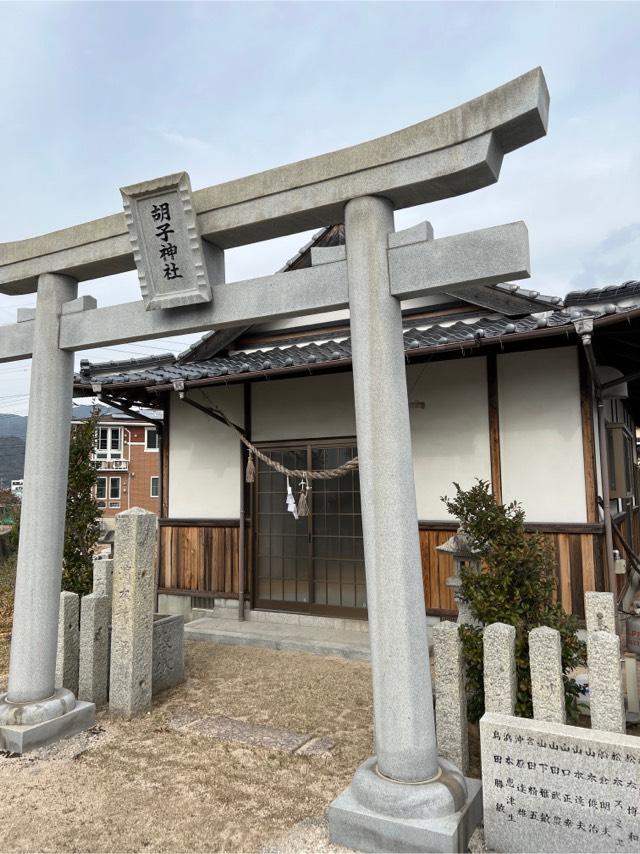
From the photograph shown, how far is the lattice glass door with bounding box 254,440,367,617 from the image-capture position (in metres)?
9.08

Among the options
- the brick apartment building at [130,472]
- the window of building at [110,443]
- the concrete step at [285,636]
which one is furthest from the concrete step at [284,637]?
the window of building at [110,443]

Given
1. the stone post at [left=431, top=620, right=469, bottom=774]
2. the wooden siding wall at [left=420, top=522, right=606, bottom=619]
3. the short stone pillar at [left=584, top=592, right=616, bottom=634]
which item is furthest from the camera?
the wooden siding wall at [left=420, top=522, right=606, bottom=619]

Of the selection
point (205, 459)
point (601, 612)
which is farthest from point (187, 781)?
point (205, 459)

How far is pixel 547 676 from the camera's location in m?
3.68

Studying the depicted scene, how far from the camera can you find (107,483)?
3809 cm

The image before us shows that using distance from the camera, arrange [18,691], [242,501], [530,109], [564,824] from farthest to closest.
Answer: [242,501] < [18,691] < [530,109] < [564,824]

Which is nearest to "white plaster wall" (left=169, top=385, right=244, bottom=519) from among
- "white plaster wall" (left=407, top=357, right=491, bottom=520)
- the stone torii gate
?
"white plaster wall" (left=407, top=357, right=491, bottom=520)

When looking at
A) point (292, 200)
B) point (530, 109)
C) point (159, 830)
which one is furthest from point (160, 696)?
point (530, 109)

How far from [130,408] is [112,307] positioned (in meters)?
5.37

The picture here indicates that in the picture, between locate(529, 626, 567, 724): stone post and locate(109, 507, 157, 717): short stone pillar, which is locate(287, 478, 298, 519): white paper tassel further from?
locate(529, 626, 567, 724): stone post

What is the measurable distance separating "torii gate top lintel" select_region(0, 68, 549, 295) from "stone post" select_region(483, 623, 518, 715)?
122 inches

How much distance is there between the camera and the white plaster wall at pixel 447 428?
27.1 feet

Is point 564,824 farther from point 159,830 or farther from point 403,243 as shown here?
point 403,243

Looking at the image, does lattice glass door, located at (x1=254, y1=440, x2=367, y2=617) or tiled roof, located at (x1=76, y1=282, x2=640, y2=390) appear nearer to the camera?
tiled roof, located at (x1=76, y1=282, x2=640, y2=390)
